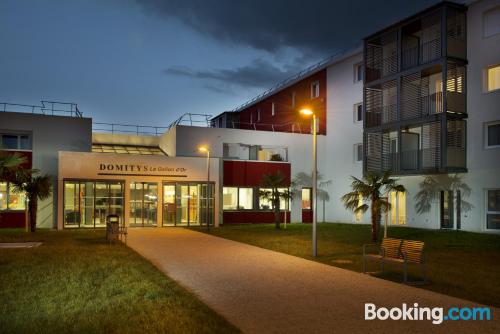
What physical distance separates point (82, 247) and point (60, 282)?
7.10 meters

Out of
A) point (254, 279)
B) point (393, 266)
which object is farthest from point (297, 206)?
point (254, 279)

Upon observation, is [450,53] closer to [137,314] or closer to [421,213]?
[421,213]

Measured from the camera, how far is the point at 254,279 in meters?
11.0

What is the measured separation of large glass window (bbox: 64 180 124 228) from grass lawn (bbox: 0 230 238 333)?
12.9 metres

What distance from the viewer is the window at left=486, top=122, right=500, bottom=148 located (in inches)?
898

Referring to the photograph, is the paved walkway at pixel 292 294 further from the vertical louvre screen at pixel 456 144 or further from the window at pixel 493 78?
the window at pixel 493 78

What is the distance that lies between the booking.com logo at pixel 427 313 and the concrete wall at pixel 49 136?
2388 cm

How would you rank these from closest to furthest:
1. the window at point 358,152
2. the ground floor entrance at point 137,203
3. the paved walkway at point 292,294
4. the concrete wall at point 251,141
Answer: the paved walkway at point 292,294 → the ground floor entrance at point 137,203 → the window at point 358,152 → the concrete wall at point 251,141

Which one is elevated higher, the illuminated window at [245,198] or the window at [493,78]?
the window at [493,78]

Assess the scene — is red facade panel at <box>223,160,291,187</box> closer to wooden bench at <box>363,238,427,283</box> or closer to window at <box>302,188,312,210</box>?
window at <box>302,188,312,210</box>

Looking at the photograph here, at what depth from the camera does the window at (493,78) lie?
22.9 m

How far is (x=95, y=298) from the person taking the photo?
8883 millimetres

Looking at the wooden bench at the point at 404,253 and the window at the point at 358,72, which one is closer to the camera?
the wooden bench at the point at 404,253

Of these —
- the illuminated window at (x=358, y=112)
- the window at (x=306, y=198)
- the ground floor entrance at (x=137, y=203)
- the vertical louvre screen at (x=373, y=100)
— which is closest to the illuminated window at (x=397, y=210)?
the vertical louvre screen at (x=373, y=100)
